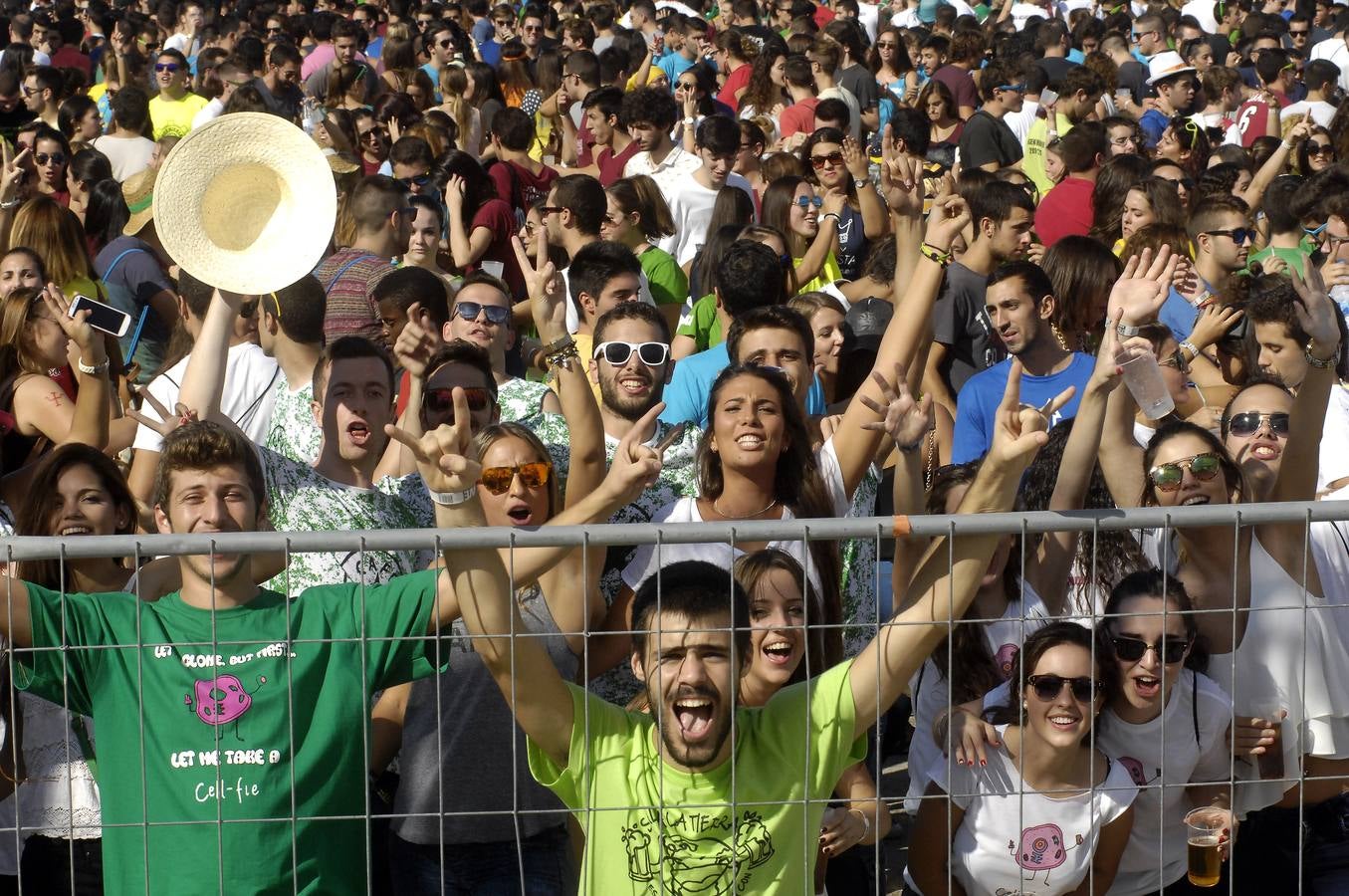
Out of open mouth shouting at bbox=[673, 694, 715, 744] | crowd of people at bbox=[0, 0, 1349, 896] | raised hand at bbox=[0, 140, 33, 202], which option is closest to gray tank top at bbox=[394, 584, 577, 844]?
crowd of people at bbox=[0, 0, 1349, 896]

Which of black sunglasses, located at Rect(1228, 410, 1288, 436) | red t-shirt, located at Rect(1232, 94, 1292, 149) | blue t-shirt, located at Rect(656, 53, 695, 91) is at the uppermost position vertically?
blue t-shirt, located at Rect(656, 53, 695, 91)

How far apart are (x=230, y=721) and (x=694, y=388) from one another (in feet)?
9.13

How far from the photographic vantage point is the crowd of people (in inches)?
127

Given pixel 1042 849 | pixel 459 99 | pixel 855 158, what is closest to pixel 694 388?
pixel 1042 849

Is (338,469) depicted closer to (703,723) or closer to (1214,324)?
(703,723)

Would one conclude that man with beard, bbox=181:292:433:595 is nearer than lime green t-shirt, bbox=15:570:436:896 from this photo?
No

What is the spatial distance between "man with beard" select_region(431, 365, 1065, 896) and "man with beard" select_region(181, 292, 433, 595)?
1023 millimetres

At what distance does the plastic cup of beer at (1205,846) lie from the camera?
3.43m

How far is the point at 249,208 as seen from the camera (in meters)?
4.54

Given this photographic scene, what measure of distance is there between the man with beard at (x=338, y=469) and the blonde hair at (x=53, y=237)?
2.58m

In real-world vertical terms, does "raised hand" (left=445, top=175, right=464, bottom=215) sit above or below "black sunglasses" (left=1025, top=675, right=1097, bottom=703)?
→ above

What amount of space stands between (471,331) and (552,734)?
2860mm

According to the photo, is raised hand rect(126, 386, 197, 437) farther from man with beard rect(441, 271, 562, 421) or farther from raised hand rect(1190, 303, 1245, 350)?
raised hand rect(1190, 303, 1245, 350)

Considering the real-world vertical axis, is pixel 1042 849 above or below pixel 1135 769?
below
